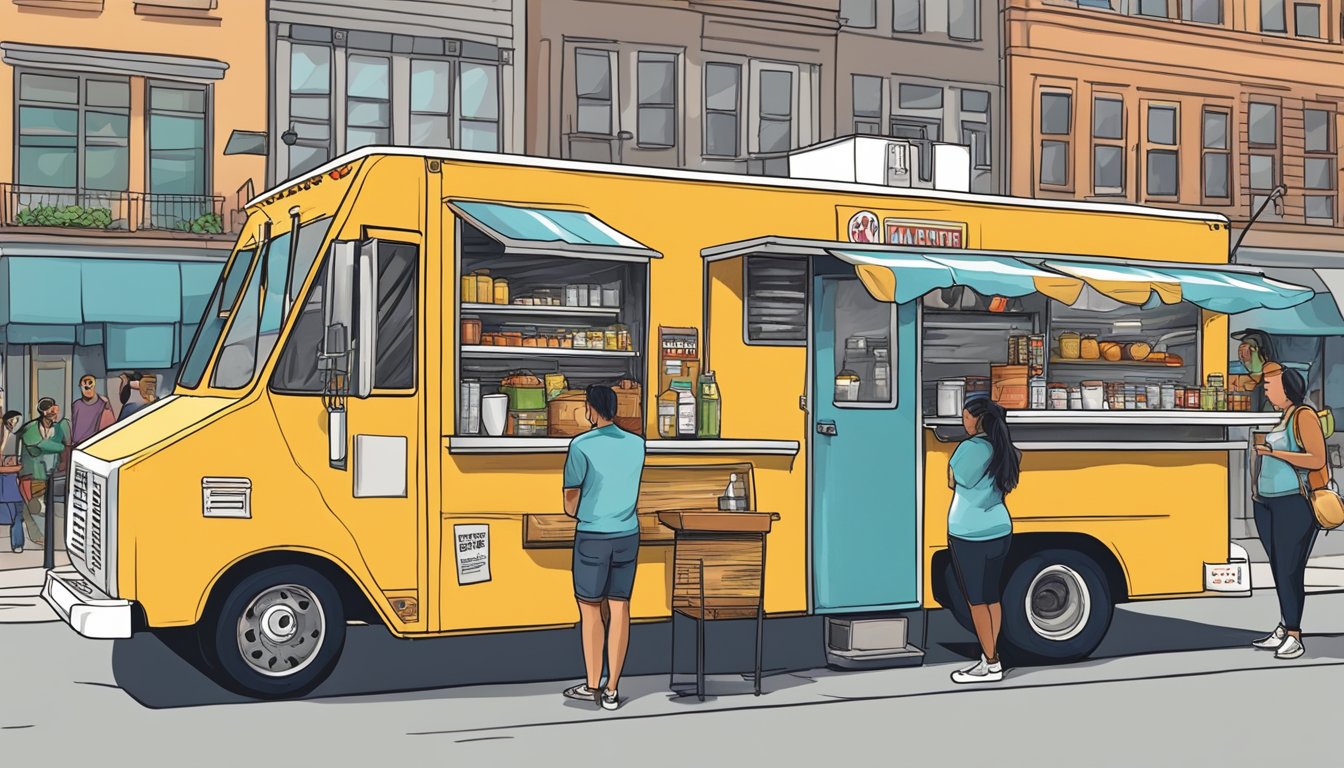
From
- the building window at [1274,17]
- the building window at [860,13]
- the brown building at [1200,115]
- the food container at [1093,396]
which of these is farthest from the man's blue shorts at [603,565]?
the building window at [1274,17]

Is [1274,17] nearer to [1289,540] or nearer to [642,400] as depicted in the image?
[1289,540]

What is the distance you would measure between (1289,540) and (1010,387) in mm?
2141

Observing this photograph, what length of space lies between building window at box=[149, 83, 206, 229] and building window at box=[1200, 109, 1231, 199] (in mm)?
17386

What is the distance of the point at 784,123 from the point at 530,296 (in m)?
16.8

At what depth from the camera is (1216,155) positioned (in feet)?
95.4

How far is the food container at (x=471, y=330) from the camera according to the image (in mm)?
9852

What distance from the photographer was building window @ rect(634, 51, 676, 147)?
25484mm

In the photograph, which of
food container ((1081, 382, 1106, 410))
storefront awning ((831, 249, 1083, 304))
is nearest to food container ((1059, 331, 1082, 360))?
food container ((1081, 382, 1106, 410))

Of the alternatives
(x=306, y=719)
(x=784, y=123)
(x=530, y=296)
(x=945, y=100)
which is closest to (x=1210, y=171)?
(x=945, y=100)

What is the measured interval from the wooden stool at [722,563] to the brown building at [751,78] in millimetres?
15678

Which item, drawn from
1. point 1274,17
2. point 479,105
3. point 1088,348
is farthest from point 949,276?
point 1274,17

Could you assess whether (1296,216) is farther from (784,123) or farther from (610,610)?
(610,610)

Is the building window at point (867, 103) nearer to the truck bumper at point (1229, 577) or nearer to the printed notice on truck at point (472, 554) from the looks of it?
the truck bumper at point (1229, 577)

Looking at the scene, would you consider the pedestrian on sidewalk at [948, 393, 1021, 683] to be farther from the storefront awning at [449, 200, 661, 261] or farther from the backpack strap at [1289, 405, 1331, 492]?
the backpack strap at [1289, 405, 1331, 492]
